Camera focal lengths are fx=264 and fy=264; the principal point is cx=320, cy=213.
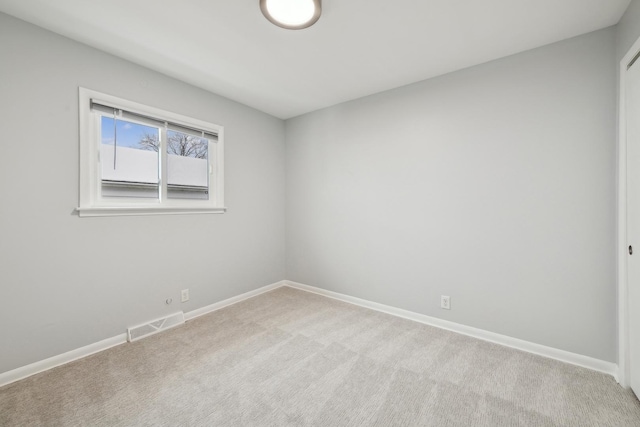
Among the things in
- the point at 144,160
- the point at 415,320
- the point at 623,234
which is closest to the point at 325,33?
the point at 144,160

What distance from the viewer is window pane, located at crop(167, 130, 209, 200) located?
111 inches

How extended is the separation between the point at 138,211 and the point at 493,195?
3.26 metres

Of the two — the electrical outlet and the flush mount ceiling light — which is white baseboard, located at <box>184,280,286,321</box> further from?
the flush mount ceiling light

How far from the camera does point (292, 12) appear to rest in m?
1.72

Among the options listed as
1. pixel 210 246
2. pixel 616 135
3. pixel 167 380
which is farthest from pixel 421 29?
pixel 167 380

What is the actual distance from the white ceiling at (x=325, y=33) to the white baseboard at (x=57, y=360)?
2.49m


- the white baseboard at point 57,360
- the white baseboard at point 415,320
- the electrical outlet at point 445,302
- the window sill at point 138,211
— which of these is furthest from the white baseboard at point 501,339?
the white baseboard at point 57,360

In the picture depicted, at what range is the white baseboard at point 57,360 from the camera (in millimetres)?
1831

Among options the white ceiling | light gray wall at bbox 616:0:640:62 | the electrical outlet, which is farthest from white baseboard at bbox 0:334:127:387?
light gray wall at bbox 616:0:640:62

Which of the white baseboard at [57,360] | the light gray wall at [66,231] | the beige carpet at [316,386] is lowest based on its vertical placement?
the beige carpet at [316,386]

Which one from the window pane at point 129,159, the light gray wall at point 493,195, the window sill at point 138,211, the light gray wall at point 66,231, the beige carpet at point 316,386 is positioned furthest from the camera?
the window pane at point 129,159

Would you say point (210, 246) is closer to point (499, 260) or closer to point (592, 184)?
point (499, 260)

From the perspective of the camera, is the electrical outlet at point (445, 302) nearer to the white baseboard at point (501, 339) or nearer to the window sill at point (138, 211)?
the white baseboard at point (501, 339)

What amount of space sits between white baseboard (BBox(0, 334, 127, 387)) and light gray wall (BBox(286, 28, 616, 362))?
2.36 meters
